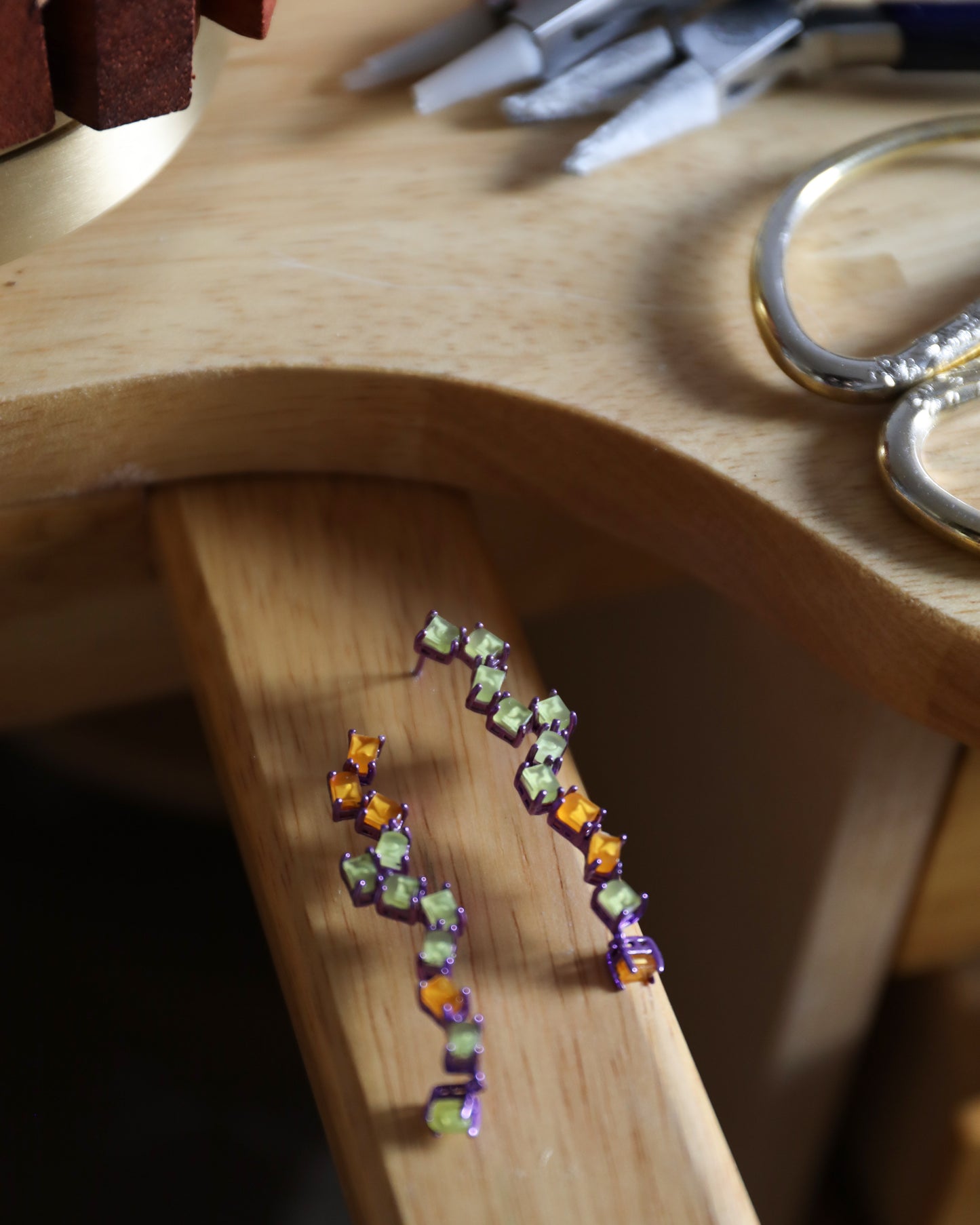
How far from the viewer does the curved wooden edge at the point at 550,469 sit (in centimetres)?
29

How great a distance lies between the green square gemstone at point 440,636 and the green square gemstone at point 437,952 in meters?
0.07

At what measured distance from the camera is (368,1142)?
0.81ft

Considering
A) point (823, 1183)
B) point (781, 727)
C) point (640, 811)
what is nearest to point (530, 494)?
point (781, 727)

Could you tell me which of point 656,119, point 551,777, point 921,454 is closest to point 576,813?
point 551,777

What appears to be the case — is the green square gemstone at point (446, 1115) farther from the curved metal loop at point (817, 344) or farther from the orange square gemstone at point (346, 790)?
the curved metal loop at point (817, 344)

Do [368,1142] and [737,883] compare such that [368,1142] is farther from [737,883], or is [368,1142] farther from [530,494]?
[737,883]

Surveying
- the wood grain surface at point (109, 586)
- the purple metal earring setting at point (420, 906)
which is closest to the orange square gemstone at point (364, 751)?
the purple metal earring setting at point (420, 906)

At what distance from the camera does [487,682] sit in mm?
295

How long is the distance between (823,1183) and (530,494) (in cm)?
54

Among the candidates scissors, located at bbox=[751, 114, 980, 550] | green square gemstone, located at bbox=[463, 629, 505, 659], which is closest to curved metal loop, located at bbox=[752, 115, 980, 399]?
scissors, located at bbox=[751, 114, 980, 550]

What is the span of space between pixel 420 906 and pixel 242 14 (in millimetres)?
228

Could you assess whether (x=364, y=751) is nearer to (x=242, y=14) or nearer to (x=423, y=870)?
(x=423, y=870)

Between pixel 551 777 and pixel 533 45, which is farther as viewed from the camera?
pixel 533 45

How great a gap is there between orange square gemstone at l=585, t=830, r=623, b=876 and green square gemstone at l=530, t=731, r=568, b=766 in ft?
0.08
